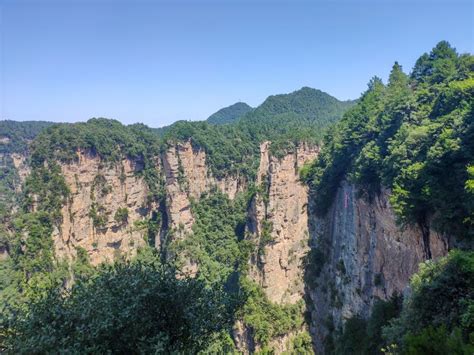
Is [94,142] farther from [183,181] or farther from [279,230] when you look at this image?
[279,230]

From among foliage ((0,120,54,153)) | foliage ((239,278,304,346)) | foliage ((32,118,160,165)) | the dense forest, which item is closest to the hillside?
foliage ((0,120,54,153))

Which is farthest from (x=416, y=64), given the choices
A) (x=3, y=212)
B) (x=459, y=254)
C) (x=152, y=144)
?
(x=3, y=212)

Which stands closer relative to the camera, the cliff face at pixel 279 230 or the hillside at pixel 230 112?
the cliff face at pixel 279 230

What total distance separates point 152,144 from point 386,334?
203ft

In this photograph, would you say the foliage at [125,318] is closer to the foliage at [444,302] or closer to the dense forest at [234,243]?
the dense forest at [234,243]

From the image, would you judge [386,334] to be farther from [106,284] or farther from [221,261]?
[221,261]

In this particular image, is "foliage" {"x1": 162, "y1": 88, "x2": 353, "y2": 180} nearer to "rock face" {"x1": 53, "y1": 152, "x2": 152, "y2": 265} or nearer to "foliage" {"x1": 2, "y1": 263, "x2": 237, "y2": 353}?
"rock face" {"x1": 53, "y1": 152, "x2": 152, "y2": 265}

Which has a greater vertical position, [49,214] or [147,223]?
[49,214]

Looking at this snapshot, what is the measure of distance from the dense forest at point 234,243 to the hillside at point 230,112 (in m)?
96.1

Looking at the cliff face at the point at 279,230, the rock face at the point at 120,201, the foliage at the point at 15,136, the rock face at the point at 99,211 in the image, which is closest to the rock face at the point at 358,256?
the cliff face at the point at 279,230

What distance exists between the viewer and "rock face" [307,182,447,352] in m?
21.5

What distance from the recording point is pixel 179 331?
9914 mm

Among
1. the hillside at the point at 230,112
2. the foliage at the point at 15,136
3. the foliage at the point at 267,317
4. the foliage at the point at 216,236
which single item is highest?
the hillside at the point at 230,112

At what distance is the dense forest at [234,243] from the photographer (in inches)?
363
